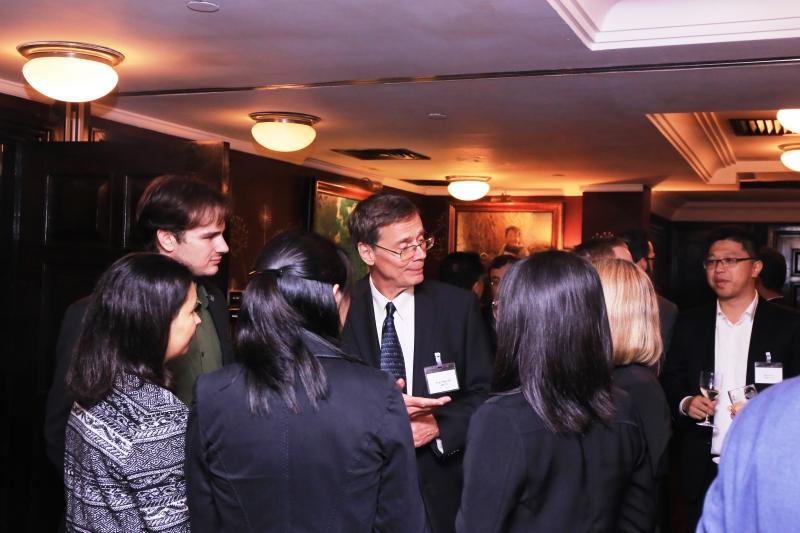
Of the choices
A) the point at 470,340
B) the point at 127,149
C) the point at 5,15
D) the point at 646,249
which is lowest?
the point at 470,340

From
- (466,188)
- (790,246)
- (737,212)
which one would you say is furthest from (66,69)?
(790,246)

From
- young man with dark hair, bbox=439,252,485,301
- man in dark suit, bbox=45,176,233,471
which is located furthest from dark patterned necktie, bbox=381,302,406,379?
young man with dark hair, bbox=439,252,485,301

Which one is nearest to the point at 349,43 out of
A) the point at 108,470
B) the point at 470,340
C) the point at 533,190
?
the point at 470,340

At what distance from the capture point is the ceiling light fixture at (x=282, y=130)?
5.69m

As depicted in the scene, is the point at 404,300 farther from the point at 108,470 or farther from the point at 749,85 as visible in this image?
the point at 749,85

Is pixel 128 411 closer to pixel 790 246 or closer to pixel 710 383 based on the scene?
pixel 710 383

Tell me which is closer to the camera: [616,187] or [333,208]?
[333,208]

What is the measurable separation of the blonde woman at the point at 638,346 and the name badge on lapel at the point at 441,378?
52 cm

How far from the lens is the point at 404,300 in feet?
9.16

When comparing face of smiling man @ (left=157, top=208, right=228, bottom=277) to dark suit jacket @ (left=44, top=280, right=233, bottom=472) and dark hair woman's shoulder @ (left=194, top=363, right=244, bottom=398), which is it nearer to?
dark suit jacket @ (left=44, top=280, right=233, bottom=472)

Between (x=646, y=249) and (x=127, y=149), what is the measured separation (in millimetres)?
2745

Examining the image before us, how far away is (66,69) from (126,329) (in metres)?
2.45

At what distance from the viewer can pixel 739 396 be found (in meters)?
3.10

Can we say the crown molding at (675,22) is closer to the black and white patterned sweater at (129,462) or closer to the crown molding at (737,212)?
the black and white patterned sweater at (129,462)
